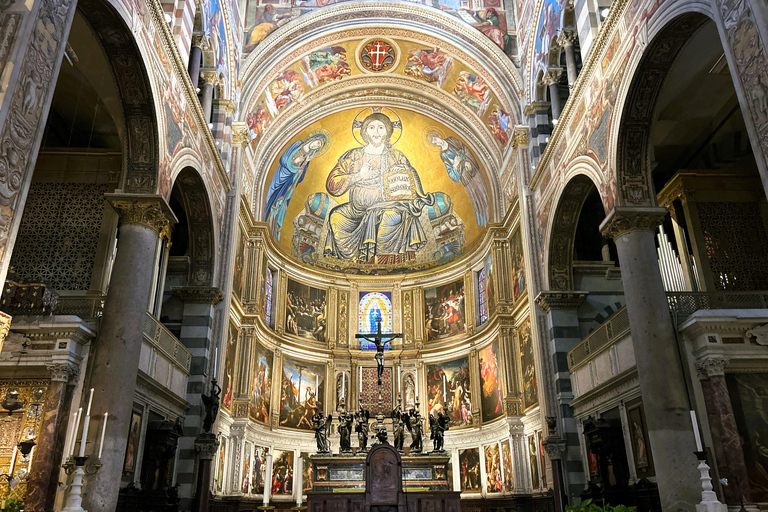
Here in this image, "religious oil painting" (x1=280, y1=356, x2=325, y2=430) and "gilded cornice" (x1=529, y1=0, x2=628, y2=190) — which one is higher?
"gilded cornice" (x1=529, y1=0, x2=628, y2=190)

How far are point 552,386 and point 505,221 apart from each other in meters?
8.14

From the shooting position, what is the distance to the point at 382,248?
32031 millimetres

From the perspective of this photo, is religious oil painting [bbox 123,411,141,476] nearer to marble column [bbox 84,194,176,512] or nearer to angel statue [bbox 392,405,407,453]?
marble column [bbox 84,194,176,512]

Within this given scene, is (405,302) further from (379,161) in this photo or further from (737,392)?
(737,392)

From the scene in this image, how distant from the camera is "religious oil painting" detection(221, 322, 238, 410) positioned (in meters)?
20.7

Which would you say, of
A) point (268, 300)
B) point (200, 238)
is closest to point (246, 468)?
point (268, 300)

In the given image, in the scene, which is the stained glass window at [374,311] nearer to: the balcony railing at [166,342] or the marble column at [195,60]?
A: the balcony railing at [166,342]

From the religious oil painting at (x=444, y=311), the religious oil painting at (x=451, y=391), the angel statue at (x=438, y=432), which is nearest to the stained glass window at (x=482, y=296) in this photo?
the religious oil painting at (x=444, y=311)

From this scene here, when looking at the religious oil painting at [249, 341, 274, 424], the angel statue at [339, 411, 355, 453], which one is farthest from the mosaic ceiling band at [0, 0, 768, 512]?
the angel statue at [339, 411, 355, 453]

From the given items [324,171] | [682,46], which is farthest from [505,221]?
[682,46]

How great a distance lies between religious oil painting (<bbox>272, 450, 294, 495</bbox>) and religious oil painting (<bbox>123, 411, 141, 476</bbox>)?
1177cm

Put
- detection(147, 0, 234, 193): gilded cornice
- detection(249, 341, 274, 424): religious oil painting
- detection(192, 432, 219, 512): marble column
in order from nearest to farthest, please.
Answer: detection(147, 0, 234, 193): gilded cornice < detection(192, 432, 219, 512): marble column < detection(249, 341, 274, 424): religious oil painting

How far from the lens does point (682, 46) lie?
12.0m

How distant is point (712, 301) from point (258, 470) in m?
18.3
